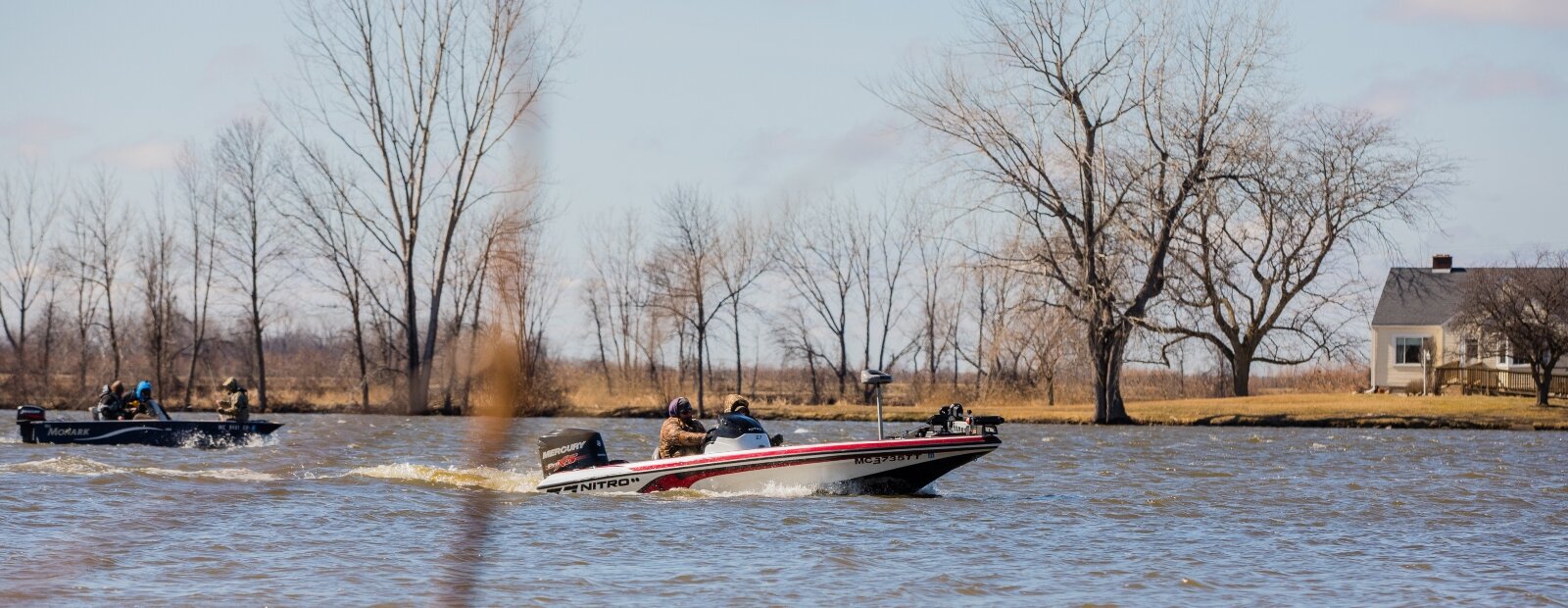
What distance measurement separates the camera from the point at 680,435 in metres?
20.3

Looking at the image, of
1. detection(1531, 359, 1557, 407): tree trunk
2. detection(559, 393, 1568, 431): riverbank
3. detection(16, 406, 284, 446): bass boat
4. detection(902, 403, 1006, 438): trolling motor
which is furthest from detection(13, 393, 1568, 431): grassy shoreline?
detection(902, 403, 1006, 438): trolling motor

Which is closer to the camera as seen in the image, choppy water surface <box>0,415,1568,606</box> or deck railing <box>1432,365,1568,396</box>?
choppy water surface <box>0,415,1568,606</box>

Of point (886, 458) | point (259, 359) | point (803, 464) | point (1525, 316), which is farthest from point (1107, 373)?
point (259, 359)

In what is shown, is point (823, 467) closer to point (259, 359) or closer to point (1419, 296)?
point (259, 359)

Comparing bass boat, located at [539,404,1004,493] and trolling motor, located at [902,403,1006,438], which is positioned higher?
trolling motor, located at [902,403,1006,438]

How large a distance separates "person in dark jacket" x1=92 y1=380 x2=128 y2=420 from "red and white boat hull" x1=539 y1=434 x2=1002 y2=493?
14844mm

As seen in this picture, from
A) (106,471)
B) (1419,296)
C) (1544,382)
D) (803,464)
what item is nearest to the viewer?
(803,464)

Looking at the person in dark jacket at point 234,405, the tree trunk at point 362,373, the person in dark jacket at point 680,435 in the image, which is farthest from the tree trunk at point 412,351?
the person in dark jacket at point 680,435

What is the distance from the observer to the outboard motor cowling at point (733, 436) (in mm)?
20047

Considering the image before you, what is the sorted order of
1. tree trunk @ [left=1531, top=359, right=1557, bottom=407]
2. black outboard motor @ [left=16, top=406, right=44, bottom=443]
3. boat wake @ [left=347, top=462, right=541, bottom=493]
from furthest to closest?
tree trunk @ [left=1531, top=359, right=1557, bottom=407], black outboard motor @ [left=16, top=406, right=44, bottom=443], boat wake @ [left=347, top=462, right=541, bottom=493]

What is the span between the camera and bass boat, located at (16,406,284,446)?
29719 mm

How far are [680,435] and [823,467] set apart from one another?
6.39 ft

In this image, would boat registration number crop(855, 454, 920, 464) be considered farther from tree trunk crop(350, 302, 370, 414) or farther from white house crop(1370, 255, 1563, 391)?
white house crop(1370, 255, 1563, 391)

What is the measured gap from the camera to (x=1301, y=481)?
24.0 metres
